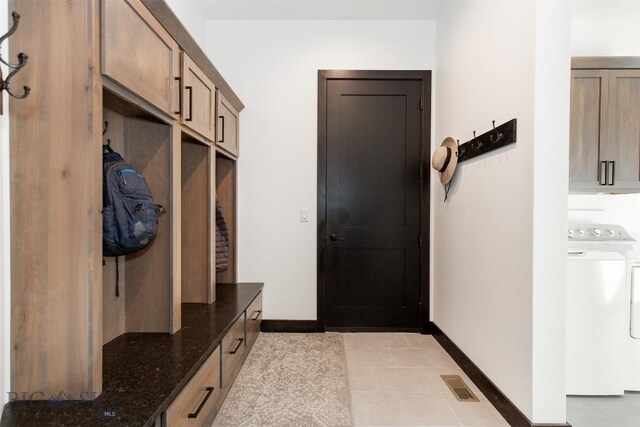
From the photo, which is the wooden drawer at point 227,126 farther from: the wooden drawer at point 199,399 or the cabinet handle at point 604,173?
the cabinet handle at point 604,173

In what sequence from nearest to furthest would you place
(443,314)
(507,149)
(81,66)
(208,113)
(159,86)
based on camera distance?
1. (81,66)
2. (159,86)
3. (507,149)
4. (208,113)
5. (443,314)

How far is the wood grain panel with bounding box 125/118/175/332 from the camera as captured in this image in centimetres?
184

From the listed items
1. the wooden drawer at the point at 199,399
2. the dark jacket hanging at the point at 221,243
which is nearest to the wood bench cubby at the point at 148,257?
the wooden drawer at the point at 199,399

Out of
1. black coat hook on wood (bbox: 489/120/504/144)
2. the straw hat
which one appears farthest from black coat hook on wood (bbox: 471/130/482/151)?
the straw hat

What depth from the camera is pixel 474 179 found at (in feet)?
8.06

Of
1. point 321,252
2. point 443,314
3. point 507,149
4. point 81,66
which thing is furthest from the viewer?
point 321,252

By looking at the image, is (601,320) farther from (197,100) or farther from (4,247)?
(4,247)

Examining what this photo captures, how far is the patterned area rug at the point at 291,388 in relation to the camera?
196 centimetres

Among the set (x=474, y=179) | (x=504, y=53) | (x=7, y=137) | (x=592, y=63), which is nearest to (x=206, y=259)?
(x=7, y=137)

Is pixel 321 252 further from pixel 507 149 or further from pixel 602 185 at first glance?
pixel 602 185

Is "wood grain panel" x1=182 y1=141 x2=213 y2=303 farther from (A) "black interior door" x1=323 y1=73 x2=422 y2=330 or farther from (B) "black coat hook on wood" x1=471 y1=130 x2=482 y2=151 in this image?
(B) "black coat hook on wood" x1=471 y1=130 x2=482 y2=151

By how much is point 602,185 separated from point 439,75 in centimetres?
158

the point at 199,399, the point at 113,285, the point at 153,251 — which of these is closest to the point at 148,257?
the point at 153,251

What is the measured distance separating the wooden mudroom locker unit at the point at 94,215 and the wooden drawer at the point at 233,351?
97mm
